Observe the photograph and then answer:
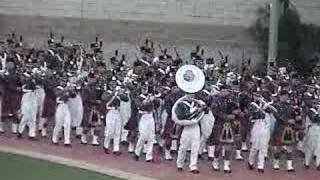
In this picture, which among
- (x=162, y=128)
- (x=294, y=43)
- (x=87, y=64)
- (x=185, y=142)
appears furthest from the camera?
(x=294, y=43)

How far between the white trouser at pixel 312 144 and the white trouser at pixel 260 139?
3.35ft

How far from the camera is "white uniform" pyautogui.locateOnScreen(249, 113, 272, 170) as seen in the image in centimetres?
1459

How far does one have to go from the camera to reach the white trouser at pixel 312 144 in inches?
596

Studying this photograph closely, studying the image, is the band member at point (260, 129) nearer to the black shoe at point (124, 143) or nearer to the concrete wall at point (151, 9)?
the black shoe at point (124, 143)

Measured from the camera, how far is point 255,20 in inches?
939

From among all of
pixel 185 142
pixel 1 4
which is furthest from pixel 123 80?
pixel 1 4

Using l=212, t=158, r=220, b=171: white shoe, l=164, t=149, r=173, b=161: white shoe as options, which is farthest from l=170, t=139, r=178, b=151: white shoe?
l=212, t=158, r=220, b=171: white shoe

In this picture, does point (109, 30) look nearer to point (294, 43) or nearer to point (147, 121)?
point (294, 43)

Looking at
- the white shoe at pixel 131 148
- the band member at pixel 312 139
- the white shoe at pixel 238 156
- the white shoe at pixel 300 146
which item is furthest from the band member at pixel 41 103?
the band member at pixel 312 139

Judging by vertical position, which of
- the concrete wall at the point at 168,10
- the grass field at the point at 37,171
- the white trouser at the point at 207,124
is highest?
the concrete wall at the point at 168,10

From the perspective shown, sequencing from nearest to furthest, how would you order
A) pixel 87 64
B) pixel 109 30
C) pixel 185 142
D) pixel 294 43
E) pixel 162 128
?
pixel 185 142 < pixel 162 128 < pixel 87 64 < pixel 294 43 < pixel 109 30

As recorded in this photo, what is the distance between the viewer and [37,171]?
13969mm

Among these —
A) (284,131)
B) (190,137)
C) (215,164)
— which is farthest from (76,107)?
(284,131)

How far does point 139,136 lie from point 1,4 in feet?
43.7
